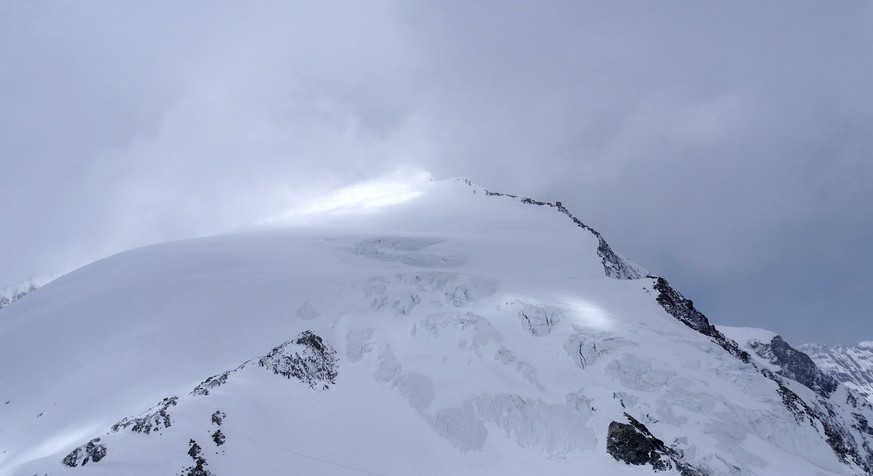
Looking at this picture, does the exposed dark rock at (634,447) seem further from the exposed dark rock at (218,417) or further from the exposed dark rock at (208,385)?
the exposed dark rock at (208,385)

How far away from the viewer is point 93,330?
1658 inches

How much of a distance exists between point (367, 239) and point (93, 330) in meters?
32.1

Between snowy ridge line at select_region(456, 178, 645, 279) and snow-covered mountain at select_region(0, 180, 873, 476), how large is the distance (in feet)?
12.3

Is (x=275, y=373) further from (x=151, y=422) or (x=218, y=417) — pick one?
(x=151, y=422)

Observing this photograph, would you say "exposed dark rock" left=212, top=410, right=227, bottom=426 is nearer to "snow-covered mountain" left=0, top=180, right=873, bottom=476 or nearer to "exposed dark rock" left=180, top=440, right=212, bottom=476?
"snow-covered mountain" left=0, top=180, right=873, bottom=476

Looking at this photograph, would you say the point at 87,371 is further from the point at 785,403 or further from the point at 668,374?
the point at 785,403

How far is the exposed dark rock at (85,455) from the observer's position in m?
19.8

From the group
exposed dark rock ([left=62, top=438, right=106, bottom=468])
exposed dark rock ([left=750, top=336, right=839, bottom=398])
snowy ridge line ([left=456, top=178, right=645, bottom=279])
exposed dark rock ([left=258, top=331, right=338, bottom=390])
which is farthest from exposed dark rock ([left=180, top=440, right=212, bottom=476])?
exposed dark rock ([left=750, top=336, right=839, bottom=398])

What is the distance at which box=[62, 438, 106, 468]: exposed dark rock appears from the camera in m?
19.8

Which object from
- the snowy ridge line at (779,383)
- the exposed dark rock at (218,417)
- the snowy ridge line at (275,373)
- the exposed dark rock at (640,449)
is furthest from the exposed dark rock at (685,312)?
the exposed dark rock at (218,417)

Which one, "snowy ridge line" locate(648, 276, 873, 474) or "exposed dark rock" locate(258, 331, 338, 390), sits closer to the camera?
"snowy ridge line" locate(648, 276, 873, 474)

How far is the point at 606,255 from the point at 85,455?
60.4 metres

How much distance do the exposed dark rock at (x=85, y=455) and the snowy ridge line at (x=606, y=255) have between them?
51.3 m

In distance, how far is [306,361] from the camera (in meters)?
36.2
